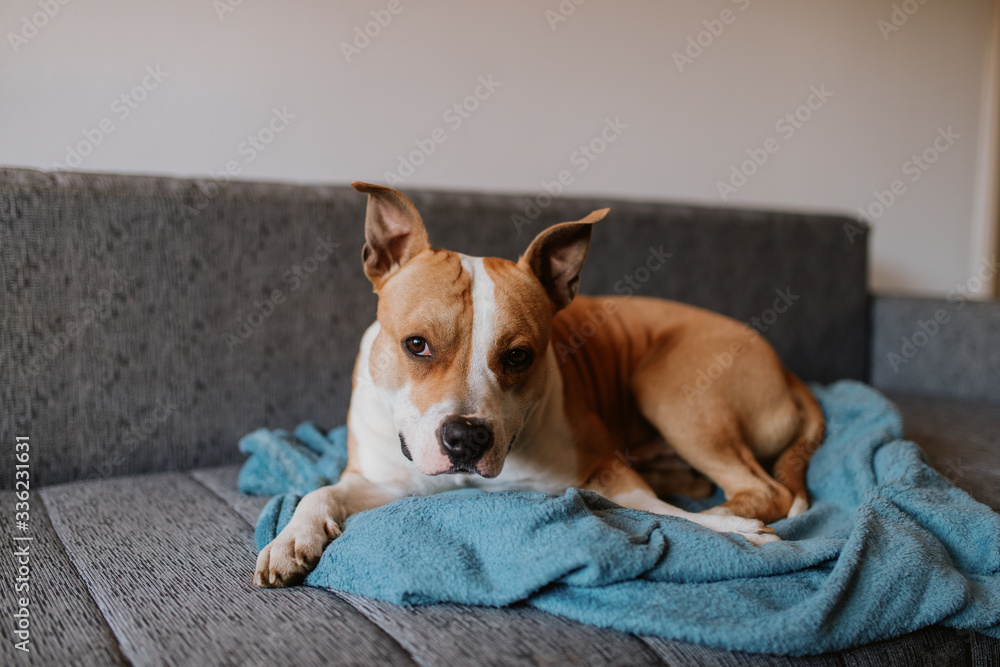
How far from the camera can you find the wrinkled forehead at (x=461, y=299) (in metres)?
1.57

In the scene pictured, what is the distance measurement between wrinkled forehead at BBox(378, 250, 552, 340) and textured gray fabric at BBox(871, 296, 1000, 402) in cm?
220

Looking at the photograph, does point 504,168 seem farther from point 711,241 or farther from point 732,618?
point 732,618

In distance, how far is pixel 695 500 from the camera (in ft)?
6.77

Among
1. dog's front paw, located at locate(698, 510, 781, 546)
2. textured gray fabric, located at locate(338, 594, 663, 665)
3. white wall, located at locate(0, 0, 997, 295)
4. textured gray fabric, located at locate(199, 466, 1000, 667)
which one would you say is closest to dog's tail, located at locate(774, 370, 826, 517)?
dog's front paw, located at locate(698, 510, 781, 546)

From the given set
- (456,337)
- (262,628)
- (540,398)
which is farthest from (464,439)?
(262,628)

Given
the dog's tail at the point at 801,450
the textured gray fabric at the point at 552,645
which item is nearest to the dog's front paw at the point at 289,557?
the textured gray fabric at the point at 552,645

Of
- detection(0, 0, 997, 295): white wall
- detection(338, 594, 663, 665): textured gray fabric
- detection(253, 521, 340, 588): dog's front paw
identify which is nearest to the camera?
detection(338, 594, 663, 665): textured gray fabric

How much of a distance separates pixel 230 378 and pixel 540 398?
1059 mm

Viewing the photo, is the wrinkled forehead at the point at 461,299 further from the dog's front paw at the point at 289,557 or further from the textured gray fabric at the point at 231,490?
the textured gray fabric at the point at 231,490

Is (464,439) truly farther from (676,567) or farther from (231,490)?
(231,490)

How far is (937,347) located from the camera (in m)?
3.09

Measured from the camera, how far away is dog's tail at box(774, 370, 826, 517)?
76.7 inches

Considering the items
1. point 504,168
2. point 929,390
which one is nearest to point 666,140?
point 504,168

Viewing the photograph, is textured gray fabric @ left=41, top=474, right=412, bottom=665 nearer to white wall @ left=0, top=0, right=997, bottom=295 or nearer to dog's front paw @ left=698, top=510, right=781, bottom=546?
dog's front paw @ left=698, top=510, right=781, bottom=546
